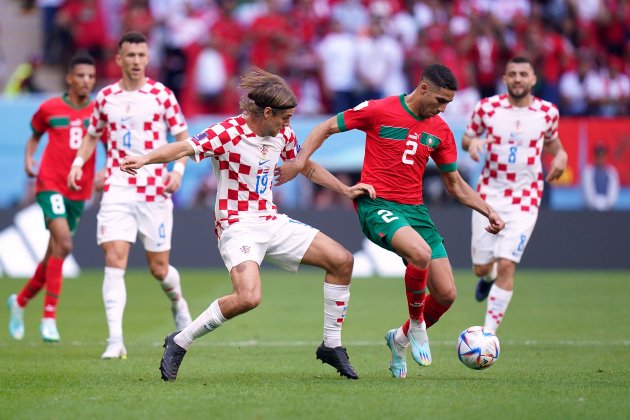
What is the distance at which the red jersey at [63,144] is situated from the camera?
1223 cm

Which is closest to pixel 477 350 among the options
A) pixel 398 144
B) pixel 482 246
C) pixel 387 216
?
pixel 387 216

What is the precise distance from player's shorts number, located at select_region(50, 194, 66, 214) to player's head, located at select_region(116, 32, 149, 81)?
1.86 meters

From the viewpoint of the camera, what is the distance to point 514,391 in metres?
8.09

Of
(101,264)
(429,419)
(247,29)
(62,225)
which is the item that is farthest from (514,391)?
(247,29)

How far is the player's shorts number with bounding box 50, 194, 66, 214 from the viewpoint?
12.0m

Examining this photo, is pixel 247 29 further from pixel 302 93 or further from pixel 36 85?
pixel 36 85

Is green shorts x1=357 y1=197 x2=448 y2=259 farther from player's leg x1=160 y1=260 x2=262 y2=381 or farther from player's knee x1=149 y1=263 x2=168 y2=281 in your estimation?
player's knee x1=149 y1=263 x2=168 y2=281

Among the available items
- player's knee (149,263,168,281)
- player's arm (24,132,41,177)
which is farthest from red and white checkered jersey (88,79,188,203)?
player's arm (24,132,41,177)

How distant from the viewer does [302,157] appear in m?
8.97

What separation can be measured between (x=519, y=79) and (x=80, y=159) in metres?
4.37

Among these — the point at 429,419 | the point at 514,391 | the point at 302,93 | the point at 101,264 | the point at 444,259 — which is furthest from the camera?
the point at 302,93

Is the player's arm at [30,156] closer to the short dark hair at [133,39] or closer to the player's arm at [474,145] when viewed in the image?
the short dark hair at [133,39]

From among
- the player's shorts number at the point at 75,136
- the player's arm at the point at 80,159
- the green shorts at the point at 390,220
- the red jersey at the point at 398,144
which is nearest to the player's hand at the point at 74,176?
the player's arm at the point at 80,159

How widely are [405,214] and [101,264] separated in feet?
40.7
